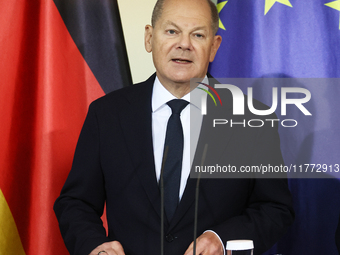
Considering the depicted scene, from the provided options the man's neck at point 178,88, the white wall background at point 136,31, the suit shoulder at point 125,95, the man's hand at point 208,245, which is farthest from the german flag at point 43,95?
the man's hand at point 208,245

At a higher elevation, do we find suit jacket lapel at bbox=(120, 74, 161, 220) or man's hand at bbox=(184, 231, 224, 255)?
suit jacket lapel at bbox=(120, 74, 161, 220)

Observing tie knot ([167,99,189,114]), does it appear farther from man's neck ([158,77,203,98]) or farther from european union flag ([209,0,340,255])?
european union flag ([209,0,340,255])

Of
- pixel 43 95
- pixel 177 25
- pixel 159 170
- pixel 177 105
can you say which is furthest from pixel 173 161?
pixel 43 95

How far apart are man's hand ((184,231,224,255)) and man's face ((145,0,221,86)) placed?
583 mm

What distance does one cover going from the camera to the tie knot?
1401mm

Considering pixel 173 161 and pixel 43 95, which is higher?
pixel 43 95

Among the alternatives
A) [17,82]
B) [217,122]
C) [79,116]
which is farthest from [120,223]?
[17,82]

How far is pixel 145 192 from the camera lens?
1.31m

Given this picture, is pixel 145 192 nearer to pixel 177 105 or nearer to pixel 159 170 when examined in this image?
pixel 159 170

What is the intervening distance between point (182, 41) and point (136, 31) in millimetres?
746

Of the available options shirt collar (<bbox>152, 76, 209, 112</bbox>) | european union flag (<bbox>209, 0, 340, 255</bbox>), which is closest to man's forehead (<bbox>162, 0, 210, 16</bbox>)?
shirt collar (<bbox>152, 76, 209, 112</bbox>)

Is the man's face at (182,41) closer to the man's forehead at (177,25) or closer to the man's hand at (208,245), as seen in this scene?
the man's forehead at (177,25)

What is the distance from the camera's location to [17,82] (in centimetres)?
175

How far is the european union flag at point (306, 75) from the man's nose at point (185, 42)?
57cm
